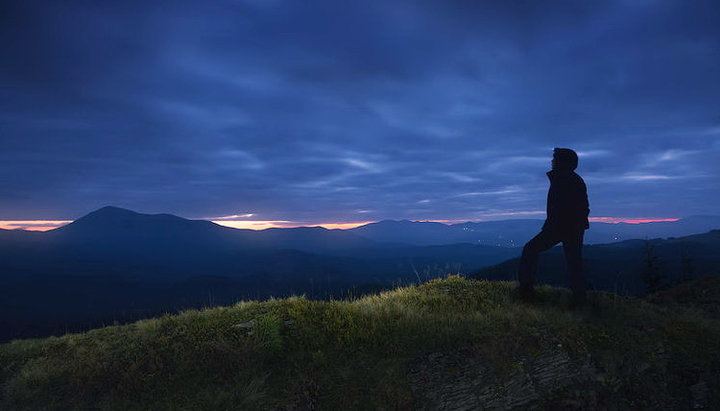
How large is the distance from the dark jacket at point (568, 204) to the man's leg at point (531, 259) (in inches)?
11.5

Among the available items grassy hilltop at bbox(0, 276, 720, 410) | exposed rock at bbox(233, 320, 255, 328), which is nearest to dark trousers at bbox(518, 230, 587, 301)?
grassy hilltop at bbox(0, 276, 720, 410)

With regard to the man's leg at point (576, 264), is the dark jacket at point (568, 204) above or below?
above

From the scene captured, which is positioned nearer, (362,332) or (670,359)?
(362,332)

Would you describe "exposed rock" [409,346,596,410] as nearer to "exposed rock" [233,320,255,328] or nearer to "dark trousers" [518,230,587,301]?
"dark trousers" [518,230,587,301]

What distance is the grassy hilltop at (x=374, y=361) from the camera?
19.4ft

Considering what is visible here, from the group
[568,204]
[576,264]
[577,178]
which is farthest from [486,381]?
[577,178]

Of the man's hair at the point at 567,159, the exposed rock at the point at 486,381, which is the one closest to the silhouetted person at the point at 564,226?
the man's hair at the point at 567,159

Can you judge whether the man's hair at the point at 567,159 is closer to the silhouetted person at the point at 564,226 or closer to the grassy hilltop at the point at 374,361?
the silhouetted person at the point at 564,226

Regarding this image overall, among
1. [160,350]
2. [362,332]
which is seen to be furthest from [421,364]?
[160,350]

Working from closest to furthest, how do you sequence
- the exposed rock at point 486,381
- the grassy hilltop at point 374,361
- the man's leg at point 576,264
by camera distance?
the grassy hilltop at point 374,361, the exposed rock at point 486,381, the man's leg at point 576,264

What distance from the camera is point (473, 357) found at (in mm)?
6699

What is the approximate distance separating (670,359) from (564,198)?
4.38 metres

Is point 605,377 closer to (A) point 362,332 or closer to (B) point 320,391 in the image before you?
(A) point 362,332

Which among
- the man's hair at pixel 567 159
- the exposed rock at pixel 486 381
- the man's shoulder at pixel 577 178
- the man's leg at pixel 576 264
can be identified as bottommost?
the exposed rock at pixel 486 381
